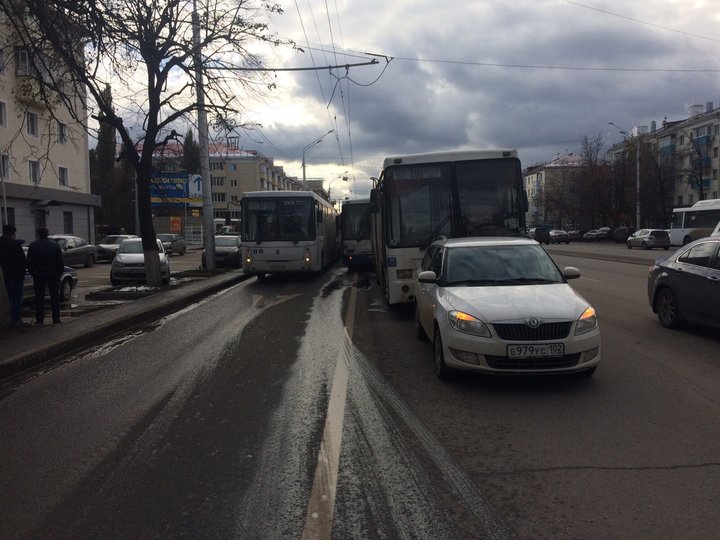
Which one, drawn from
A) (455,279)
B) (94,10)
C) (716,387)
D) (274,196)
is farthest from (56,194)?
(716,387)

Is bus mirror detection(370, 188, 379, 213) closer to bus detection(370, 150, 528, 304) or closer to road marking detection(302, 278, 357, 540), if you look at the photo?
bus detection(370, 150, 528, 304)

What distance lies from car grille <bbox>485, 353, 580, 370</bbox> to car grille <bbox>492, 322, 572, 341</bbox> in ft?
0.65

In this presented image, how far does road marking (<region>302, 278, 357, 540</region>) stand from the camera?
3.33 metres

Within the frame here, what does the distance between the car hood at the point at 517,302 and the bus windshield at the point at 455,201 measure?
3.86 meters

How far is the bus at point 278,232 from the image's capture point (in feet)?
62.2

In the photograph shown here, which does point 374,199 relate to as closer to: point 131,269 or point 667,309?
point 667,309

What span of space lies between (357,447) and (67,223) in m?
39.6

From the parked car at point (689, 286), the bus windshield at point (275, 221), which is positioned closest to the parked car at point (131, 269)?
the bus windshield at point (275, 221)

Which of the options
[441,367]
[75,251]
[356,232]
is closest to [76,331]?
[441,367]

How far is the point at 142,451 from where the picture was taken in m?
4.53

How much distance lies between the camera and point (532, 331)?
18.8ft

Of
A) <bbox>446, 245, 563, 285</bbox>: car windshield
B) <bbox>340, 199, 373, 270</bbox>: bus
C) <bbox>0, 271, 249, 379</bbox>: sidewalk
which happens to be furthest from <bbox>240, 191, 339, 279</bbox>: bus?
<bbox>446, 245, 563, 285</bbox>: car windshield

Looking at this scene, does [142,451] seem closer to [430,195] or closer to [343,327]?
[343,327]

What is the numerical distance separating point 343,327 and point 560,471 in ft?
21.1
